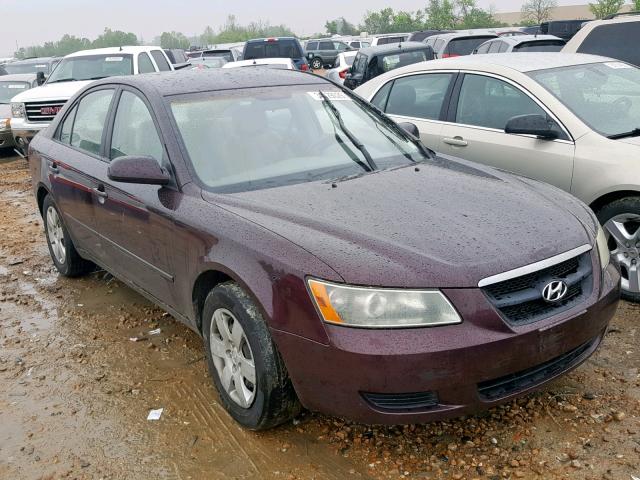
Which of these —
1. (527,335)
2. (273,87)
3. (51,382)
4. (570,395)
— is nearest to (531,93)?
(273,87)

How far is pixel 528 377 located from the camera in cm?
292

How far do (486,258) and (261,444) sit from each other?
1391 mm

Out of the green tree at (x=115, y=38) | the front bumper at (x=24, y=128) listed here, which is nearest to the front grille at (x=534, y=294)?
the front bumper at (x=24, y=128)

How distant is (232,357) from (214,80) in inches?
71.7

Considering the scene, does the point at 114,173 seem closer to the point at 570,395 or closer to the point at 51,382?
the point at 51,382

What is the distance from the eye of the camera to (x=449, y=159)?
429cm

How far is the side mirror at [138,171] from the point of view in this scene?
3.56m

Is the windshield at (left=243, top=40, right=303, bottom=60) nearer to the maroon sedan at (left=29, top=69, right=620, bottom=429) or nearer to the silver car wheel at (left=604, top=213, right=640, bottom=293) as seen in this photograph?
the maroon sedan at (left=29, top=69, right=620, bottom=429)

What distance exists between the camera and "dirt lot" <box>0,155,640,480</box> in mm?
2996

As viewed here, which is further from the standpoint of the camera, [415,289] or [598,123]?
[598,123]

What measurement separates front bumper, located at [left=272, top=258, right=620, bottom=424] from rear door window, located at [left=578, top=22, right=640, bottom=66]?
5.52m

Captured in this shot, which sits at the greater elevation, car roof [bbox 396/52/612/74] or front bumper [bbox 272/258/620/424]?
car roof [bbox 396/52/612/74]

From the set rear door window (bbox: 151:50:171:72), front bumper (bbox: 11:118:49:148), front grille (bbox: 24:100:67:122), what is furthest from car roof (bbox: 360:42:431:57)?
front bumper (bbox: 11:118:49:148)

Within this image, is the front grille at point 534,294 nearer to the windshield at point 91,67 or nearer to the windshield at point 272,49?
the windshield at point 91,67
